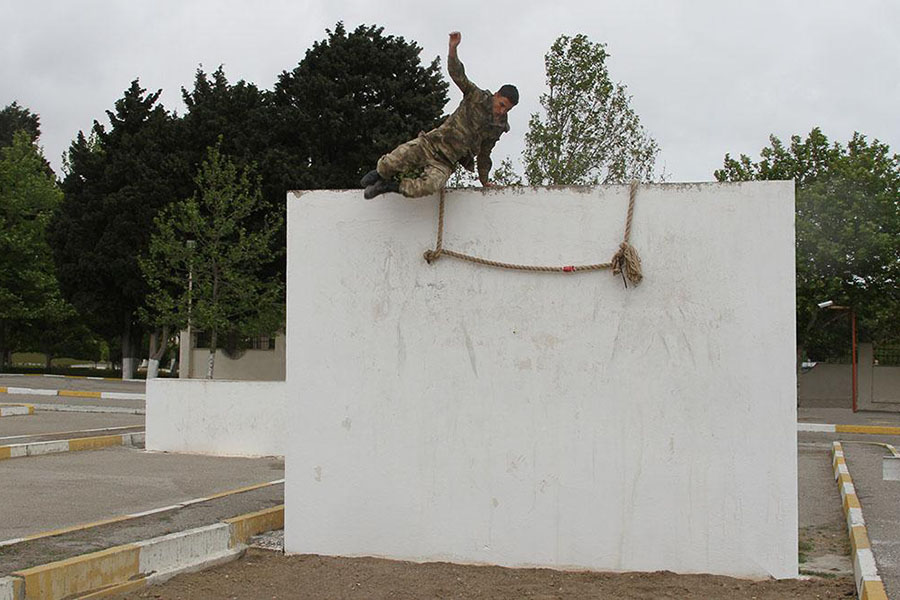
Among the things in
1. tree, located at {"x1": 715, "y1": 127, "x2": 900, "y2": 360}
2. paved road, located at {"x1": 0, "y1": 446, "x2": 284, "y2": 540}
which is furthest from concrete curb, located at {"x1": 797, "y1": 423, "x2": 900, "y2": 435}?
paved road, located at {"x1": 0, "y1": 446, "x2": 284, "y2": 540}

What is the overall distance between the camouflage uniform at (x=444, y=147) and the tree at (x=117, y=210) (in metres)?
24.1

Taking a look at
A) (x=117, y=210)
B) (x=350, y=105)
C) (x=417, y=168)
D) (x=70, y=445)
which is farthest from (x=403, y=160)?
(x=117, y=210)

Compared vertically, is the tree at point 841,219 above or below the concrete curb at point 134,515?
above

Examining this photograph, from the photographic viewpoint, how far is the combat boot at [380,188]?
5.08m

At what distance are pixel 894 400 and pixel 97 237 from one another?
24.4 m

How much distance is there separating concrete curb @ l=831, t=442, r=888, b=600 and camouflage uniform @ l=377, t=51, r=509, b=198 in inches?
120

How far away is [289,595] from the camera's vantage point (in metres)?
4.70

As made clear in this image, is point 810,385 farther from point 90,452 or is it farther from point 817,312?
point 90,452

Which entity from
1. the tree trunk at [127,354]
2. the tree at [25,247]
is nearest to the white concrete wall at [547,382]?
the tree trunk at [127,354]

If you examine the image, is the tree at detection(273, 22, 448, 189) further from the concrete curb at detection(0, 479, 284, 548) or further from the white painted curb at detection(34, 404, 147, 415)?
the concrete curb at detection(0, 479, 284, 548)

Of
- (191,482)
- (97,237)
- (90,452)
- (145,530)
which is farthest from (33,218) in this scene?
(145,530)

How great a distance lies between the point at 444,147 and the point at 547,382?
1451mm

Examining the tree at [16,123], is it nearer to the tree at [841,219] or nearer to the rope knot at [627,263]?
the tree at [841,219]

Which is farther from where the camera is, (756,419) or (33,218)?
(33,218)
